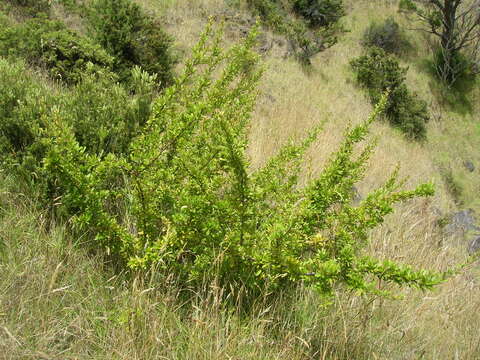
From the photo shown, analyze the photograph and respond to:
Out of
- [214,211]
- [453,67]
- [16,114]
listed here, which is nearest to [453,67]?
[453,67]

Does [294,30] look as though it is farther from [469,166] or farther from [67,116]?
[67,116]

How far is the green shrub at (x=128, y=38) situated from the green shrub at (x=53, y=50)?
61 cm

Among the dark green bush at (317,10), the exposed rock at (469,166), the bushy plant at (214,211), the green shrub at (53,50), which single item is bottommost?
the green shrub at (53,50)

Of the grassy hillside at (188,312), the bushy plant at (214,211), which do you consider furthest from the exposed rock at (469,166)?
the bushy plant at (214,211)

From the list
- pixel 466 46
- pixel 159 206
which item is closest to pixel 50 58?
pixel 159 206

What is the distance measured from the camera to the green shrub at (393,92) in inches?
456

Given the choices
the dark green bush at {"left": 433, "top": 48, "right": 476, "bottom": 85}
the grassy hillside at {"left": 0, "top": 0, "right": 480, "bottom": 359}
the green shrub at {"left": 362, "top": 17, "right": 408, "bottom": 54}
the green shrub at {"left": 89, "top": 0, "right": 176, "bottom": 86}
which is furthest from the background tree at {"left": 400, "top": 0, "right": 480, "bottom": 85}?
the grassy hillside at {"left": 0, "top": 0, "right": 480, "bottom": 359}

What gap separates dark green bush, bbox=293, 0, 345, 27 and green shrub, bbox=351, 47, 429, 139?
76.7 inches

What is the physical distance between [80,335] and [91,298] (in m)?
0.20

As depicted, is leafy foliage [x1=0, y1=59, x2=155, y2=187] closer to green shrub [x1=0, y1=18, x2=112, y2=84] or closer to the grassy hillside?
the grassy hillside

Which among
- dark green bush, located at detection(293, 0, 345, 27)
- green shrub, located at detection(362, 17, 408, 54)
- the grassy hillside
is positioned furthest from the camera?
green shrub, located at detection(362, 17, 408, 54)

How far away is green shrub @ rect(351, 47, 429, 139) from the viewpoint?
1157 cm

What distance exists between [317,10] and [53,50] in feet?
34.1

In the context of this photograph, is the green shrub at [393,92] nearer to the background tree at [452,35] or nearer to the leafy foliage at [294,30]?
the leafy foliage at [294,30]
